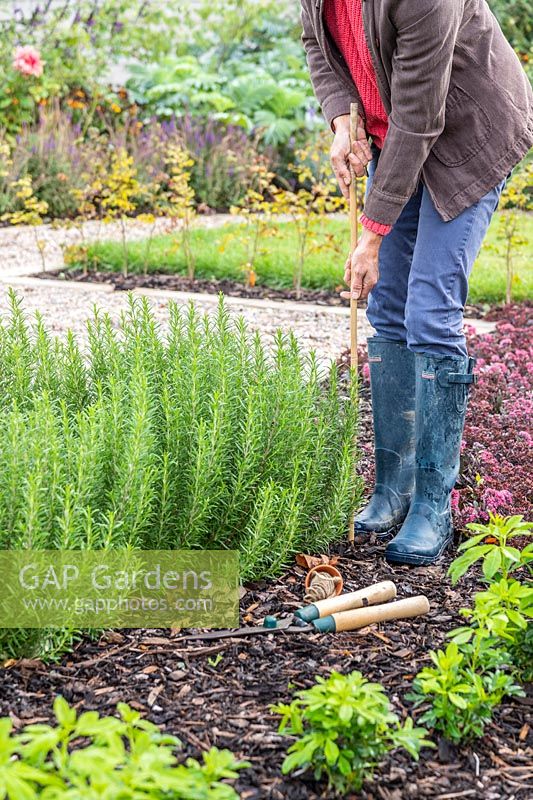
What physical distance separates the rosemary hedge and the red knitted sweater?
0.59m

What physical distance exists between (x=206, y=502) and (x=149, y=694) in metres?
0.51

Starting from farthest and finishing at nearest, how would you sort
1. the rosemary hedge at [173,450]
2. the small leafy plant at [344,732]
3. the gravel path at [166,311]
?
the gravel path at [166,311] → the rosemary hedge at [173,450] → the small leafy plant at [344,732]

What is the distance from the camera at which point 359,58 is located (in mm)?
2930

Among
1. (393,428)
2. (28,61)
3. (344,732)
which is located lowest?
(393,428)

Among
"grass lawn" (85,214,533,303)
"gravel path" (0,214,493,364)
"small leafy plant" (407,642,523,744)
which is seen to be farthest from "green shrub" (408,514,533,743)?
"grass lawn" (85,214,533,303)

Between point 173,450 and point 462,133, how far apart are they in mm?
1223

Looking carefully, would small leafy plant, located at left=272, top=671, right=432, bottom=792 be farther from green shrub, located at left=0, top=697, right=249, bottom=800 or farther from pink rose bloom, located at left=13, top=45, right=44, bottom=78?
pink rose bloom, located at left=13, top=45, right=44, bottom=78

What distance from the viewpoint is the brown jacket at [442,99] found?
260cm

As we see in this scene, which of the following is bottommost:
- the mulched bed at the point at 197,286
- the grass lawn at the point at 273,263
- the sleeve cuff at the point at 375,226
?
the mulched bed at the point at 197,286

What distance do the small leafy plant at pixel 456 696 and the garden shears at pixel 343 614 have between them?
1.32ft

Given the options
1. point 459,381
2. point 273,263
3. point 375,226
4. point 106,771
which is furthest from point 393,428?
point 273,263

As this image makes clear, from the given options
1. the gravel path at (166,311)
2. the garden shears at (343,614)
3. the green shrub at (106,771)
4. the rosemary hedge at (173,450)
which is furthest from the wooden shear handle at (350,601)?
the gravel path at (166,311)

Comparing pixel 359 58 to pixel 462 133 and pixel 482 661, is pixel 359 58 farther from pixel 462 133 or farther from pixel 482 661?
pixel 482 661

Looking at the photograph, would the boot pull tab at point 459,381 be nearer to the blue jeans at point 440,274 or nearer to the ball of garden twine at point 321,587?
the blue jeans at point 440,274
